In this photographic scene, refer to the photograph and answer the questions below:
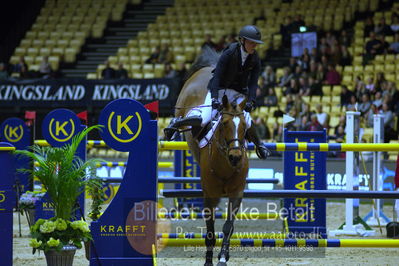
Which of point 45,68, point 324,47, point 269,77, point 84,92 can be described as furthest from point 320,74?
point 45,68

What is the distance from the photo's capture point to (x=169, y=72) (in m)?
18.3

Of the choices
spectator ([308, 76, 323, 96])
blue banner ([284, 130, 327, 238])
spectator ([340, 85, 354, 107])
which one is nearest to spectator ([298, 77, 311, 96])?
spectator ([308, 76, 323, 96])

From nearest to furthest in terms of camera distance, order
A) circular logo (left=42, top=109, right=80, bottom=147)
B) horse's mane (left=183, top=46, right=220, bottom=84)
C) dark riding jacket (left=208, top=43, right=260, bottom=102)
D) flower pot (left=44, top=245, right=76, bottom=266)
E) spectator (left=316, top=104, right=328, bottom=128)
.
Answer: flower pot (left=44, top=245, right=76, bottom=266)
dark riding jacket (left=208, top=43, right=260, bottom=102)
horse's mane (left=183, top=46, right=220, bottom=84)
circular logo (left=42, top=109, right=80, bottom=147)
spectator (left=316, top=104, right=328, bottom=128)

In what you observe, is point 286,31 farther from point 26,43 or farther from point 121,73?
point 26,43

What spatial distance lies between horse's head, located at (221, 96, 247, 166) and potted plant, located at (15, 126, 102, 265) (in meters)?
1.14

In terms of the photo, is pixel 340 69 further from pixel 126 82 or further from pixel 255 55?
pixel 255 55

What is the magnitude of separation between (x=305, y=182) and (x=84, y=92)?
9.89 meters

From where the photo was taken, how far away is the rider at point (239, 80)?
21.4 feet

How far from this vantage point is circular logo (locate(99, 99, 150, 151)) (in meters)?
6.27

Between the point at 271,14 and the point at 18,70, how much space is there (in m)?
6.81

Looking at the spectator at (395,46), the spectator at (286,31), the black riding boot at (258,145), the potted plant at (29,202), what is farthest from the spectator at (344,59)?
the black riding boot at (258,145)

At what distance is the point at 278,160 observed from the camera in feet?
47.6

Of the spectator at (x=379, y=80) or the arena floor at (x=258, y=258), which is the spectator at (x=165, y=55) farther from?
the arena floor at (x=258, y=258)

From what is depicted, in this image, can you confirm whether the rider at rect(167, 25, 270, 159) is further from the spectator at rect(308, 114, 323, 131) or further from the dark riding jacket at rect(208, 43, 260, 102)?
the spectator at rect(308, 114, 323, 131)
